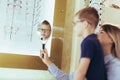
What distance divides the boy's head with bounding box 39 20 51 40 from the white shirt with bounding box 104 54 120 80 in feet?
1.24

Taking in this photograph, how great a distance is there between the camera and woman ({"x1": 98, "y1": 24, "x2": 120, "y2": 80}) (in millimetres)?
1225

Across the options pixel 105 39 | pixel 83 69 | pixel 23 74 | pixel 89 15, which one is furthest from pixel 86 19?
pixel 23 74

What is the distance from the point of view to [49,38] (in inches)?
55.4

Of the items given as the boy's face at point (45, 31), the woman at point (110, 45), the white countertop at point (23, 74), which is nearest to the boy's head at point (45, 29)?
the boy's face at point (45, 31)

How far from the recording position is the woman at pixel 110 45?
1225mm

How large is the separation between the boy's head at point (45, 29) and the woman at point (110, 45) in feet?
1.04

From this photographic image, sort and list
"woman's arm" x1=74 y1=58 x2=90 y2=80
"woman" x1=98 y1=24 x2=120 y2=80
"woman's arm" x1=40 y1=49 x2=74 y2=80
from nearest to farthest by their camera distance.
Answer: "woman's arm" x1=74 y1=58 x2=90 y2=80 < "woman" x1=98 y1=24 x2=120 y2=80 < "woman's arm" x1=40 y1=49 x2=74 y2=80

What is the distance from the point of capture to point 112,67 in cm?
122

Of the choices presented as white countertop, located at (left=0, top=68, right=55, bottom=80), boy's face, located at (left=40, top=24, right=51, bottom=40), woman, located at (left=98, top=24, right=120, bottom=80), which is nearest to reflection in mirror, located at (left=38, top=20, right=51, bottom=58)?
boy's face, located at (left=40, top=24, right=51, bottom=40)

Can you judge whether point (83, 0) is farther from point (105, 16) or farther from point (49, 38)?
point (49, 38)

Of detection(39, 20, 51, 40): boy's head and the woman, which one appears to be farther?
detection(39, 20, 51, 40): boy's head

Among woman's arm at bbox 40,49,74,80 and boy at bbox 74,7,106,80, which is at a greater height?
boy at bbox 74,7,106,80

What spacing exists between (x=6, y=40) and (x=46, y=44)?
242 millimetres

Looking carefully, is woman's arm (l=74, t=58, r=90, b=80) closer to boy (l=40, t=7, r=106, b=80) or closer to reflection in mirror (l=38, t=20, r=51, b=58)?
boy (l=40, t=7, r=106, b=80)
